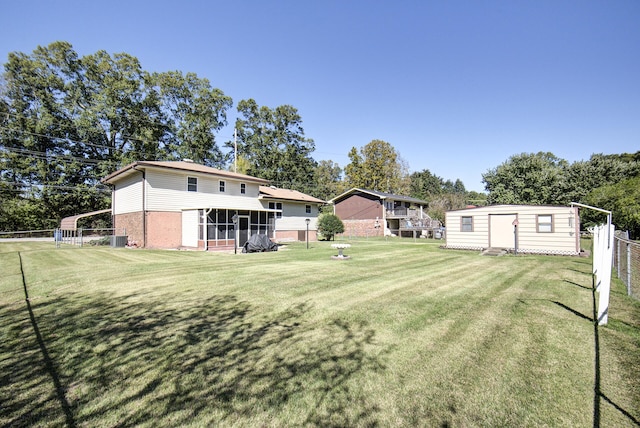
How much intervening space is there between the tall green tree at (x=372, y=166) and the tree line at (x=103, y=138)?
11.9 metres

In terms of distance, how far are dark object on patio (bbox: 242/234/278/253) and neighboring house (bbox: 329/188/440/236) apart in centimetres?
2115

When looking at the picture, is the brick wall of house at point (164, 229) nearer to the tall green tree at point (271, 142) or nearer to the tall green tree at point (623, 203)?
the tall green tree at point (271, 142)

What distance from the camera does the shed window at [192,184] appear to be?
842 inches

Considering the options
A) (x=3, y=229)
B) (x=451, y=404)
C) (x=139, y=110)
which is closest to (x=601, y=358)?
(x=451, y=404)

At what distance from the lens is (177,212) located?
20.5 meters

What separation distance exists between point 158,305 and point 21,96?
40219 mm

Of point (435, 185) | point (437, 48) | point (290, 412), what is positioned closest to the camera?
point (290, 412)

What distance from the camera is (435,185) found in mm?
77750

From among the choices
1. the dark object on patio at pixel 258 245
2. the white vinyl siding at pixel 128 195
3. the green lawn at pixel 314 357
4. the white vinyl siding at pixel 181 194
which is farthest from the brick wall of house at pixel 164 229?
the green lawn at pixel 314 357

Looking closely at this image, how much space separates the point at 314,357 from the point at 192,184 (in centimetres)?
2055

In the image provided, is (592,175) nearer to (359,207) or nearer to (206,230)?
(359,207)

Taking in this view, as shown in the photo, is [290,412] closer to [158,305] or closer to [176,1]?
[158,305]

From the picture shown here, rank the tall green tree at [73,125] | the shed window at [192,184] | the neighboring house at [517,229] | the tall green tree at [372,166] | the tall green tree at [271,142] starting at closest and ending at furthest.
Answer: the neighboring house at [517,229] < the shed window at [192,184] < the tall green tree at [73,125] < the tall green tree at [271,142] < the tall green tree at [372,166]

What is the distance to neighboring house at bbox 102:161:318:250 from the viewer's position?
19031 millimetres
